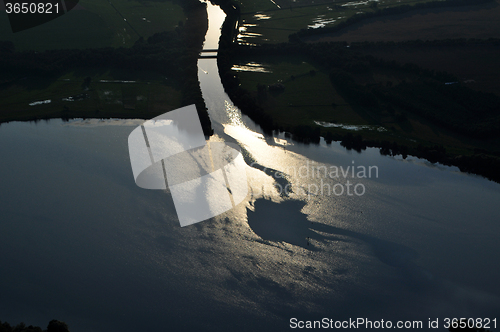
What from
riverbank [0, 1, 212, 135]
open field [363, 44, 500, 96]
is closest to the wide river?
riverbank [0, 1, 212, 135]

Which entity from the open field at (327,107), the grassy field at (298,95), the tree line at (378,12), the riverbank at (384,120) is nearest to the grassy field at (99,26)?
the riverbank at (384,120)

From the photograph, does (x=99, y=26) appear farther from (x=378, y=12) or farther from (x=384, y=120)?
(x=384, y=120)

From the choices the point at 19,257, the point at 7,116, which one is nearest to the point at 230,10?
the point at 7,116

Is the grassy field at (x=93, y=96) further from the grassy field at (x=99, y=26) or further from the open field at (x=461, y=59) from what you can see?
the open field at (x=461, y=59)

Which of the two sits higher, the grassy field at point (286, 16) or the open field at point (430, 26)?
the grassy field at point (286, 16)

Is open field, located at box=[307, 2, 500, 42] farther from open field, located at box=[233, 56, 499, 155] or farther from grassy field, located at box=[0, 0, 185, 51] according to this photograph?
grassy field, located at box=[0, 0, 185, 51]

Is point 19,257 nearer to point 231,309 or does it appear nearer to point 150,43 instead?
point 231,309

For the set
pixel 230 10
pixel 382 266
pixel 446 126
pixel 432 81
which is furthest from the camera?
pixel 230 10
